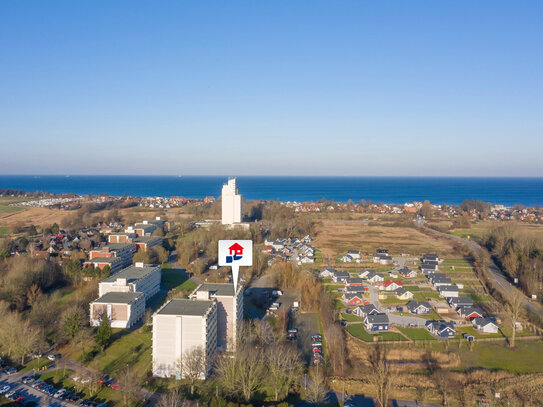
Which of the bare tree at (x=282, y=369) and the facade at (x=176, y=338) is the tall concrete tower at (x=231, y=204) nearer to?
the facade at (x=176, y=338)

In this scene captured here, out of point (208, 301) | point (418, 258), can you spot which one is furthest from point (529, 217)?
point (208, 301)

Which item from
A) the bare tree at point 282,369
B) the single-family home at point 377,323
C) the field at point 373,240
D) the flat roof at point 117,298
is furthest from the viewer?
the field at point 373,240

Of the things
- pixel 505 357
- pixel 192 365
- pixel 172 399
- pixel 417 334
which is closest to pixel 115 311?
pixel 192 365

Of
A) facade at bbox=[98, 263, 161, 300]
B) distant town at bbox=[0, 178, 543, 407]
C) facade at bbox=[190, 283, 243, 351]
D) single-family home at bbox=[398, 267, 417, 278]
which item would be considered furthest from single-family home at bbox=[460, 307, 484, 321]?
facade at bbox=[98, 263, 161, 300]

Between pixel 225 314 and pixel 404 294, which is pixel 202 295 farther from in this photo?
pixel 404 294

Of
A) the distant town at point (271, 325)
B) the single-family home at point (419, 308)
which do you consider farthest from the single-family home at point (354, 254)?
the single-family home at point (419, 308)

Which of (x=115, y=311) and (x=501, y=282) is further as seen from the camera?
(x=501, y=282)
